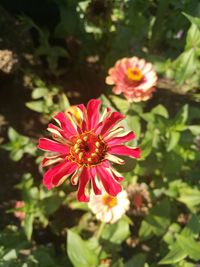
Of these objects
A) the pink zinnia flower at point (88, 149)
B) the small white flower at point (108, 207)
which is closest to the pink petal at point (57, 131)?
the pink zinnia flower at point (88, 149)

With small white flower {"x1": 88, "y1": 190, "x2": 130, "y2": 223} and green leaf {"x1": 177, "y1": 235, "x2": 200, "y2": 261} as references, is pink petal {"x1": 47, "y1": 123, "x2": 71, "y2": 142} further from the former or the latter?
green leaf {"x1": 177, "y1": 235, "x2": 200, "y2": 261}

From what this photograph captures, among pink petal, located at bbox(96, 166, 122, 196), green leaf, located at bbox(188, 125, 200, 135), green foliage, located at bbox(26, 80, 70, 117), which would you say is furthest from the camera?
→ green foliage, located at bbox(26, 80, 70, 117)

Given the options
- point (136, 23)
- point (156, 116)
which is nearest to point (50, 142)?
point (156, 116)

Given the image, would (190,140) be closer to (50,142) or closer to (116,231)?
(116,231)

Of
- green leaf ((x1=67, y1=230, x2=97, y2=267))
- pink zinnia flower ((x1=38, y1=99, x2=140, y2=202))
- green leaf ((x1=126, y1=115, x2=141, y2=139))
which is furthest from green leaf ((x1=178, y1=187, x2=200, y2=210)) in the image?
pink zinnia flower ((x1=38, y1=99, x2=140, y2=202))

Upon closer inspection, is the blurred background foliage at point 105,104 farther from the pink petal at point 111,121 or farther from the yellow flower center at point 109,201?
the pink petal at point 111,121

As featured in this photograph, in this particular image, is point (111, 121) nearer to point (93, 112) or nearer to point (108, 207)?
point (93, 112)

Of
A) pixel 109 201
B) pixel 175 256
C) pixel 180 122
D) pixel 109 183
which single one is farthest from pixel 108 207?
pixel 109 183
